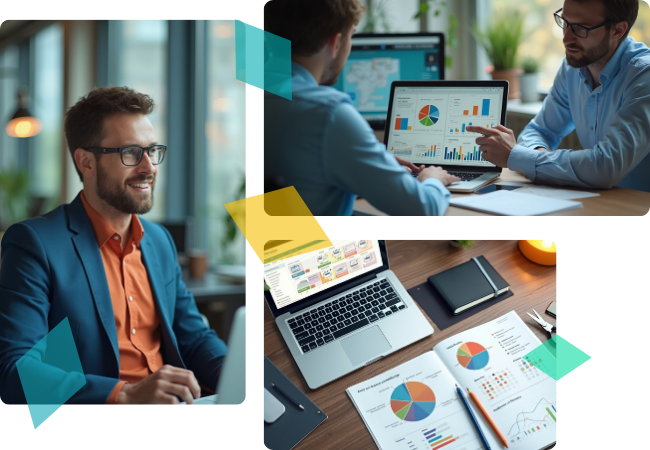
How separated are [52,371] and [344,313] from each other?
499 millimetres

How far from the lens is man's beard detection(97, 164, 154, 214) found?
2.91 feet

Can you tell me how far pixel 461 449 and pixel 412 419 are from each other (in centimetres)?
10

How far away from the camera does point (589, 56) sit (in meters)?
0.96

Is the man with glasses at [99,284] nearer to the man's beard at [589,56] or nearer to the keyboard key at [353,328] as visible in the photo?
the keyboard key at [353,328]

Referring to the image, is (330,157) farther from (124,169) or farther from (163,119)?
(163,119)

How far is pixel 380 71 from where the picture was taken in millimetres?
1471

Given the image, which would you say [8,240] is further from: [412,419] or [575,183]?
[575,183]

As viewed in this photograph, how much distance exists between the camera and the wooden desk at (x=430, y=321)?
3.03ft

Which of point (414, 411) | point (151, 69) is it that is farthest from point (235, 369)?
point (151, 69)

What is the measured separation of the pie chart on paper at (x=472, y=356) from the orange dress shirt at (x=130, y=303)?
22.3 inches

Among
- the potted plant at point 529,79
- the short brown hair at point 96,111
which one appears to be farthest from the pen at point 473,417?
the potted plant at point 529,79

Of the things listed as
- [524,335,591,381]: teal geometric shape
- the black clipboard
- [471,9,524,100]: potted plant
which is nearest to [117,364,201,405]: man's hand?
the black clipboard

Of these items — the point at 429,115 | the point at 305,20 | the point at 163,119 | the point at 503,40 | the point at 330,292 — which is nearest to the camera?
the point at 305,20

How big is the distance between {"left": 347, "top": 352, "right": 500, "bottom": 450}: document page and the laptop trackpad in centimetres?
5
